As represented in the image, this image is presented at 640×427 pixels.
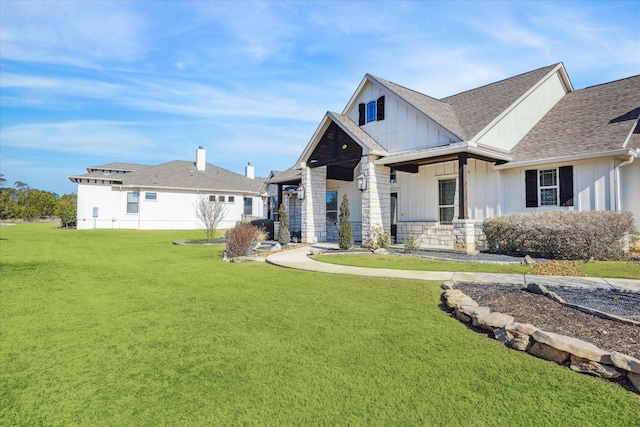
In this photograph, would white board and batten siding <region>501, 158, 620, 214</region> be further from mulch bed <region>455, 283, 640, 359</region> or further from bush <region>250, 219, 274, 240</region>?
bush <region>250, 219, 274, 240</region>

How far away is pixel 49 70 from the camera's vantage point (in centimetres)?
1864

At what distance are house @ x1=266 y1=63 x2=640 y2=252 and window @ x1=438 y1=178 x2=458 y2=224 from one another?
40 mm

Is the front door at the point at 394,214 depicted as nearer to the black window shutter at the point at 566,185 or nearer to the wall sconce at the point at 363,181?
the wall sconce at the point at 363,181

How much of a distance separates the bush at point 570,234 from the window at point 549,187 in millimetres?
2002

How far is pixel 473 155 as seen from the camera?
38.9 ft

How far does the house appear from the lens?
36.2ft

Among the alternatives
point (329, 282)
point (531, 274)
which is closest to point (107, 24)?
point (329, 282)

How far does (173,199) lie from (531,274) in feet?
93.7

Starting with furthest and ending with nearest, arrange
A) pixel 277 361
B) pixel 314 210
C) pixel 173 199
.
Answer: pixel 173 199 → pixel 314 210 → pixel 277 361

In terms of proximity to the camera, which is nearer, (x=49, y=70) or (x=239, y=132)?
(x=49, y=70)

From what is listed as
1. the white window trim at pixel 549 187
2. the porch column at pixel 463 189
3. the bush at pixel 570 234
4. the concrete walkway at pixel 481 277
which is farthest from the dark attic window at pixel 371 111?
the concrete walkway at pixel 481 277

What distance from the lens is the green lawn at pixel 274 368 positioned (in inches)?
98.5

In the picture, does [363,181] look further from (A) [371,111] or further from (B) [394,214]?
(A) [371,111]

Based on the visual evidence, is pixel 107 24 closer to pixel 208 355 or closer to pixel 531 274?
pixel 208 355
